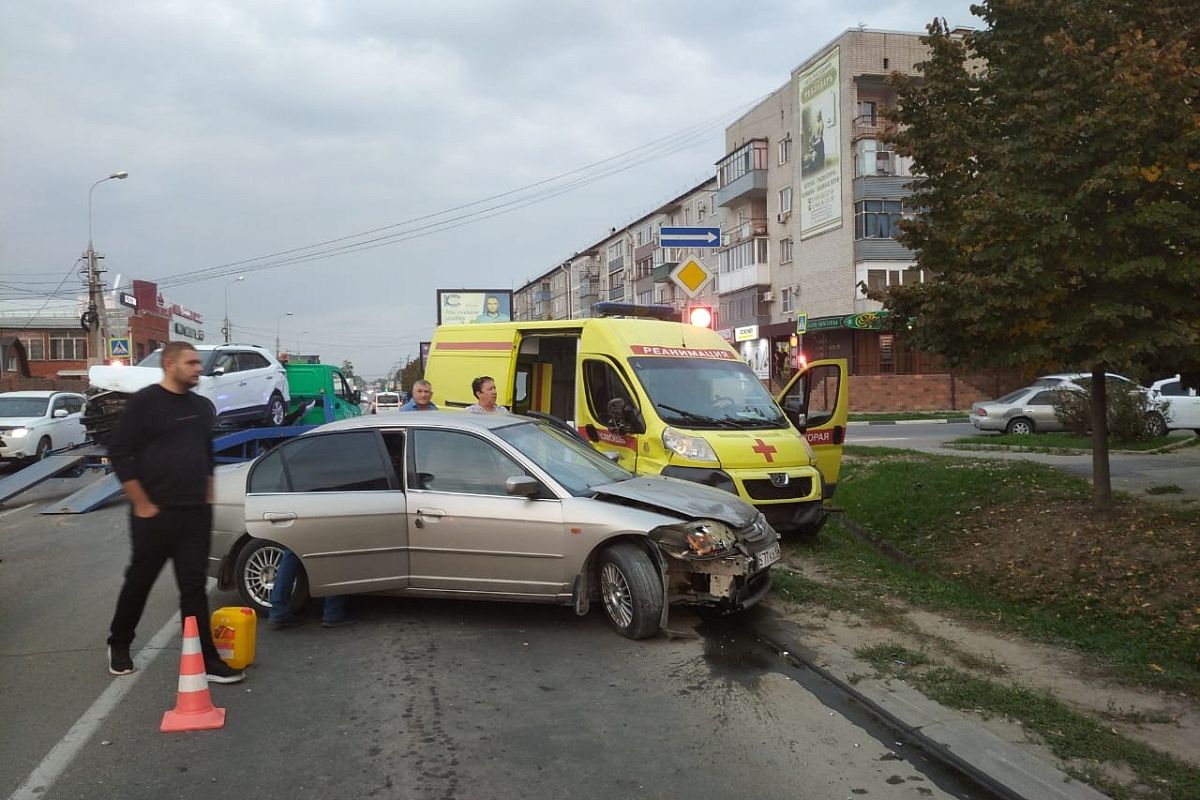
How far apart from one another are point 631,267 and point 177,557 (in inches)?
2895

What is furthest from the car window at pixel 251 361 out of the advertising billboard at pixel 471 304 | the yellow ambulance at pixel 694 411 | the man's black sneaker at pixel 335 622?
the advertising billboard at pixel 471 304

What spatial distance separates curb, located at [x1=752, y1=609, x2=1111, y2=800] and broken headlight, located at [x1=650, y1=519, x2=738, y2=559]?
0.97 metres

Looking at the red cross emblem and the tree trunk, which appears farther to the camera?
the red cross emblem

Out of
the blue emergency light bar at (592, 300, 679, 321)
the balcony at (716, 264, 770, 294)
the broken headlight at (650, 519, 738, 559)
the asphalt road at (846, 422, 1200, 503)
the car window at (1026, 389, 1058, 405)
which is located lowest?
the asphalt road at (846, 422, 1200, 503)

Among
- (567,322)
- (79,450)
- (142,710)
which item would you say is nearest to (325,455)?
(142,710)

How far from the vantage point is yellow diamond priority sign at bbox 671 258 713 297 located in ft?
44.2

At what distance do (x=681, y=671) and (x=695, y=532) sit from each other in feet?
3.12

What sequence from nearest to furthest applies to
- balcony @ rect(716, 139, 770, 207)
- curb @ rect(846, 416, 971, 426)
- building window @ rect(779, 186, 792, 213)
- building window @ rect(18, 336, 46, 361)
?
curb @ rect(846, 416, 971, 426) → building window @ rect(779, 186, 792, 213) → balcony @ rect(716, 139, 770, 207) → building window @ rect(18, 336, 46, 361)

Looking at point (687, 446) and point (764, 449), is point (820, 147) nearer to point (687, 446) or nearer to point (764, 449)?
point (764, 449)

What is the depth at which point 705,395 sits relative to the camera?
9625mm

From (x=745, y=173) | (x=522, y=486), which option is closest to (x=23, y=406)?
(x=522, y=486)

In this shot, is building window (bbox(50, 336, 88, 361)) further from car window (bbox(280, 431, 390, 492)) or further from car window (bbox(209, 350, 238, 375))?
car window (bbox(280, 431, 390, 492))

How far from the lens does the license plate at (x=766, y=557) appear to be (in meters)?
6.17

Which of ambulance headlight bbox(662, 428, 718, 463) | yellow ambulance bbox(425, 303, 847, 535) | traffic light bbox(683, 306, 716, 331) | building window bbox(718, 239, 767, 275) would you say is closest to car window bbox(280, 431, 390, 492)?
yellow ambulance bbox(425, 303, 847, 535)
